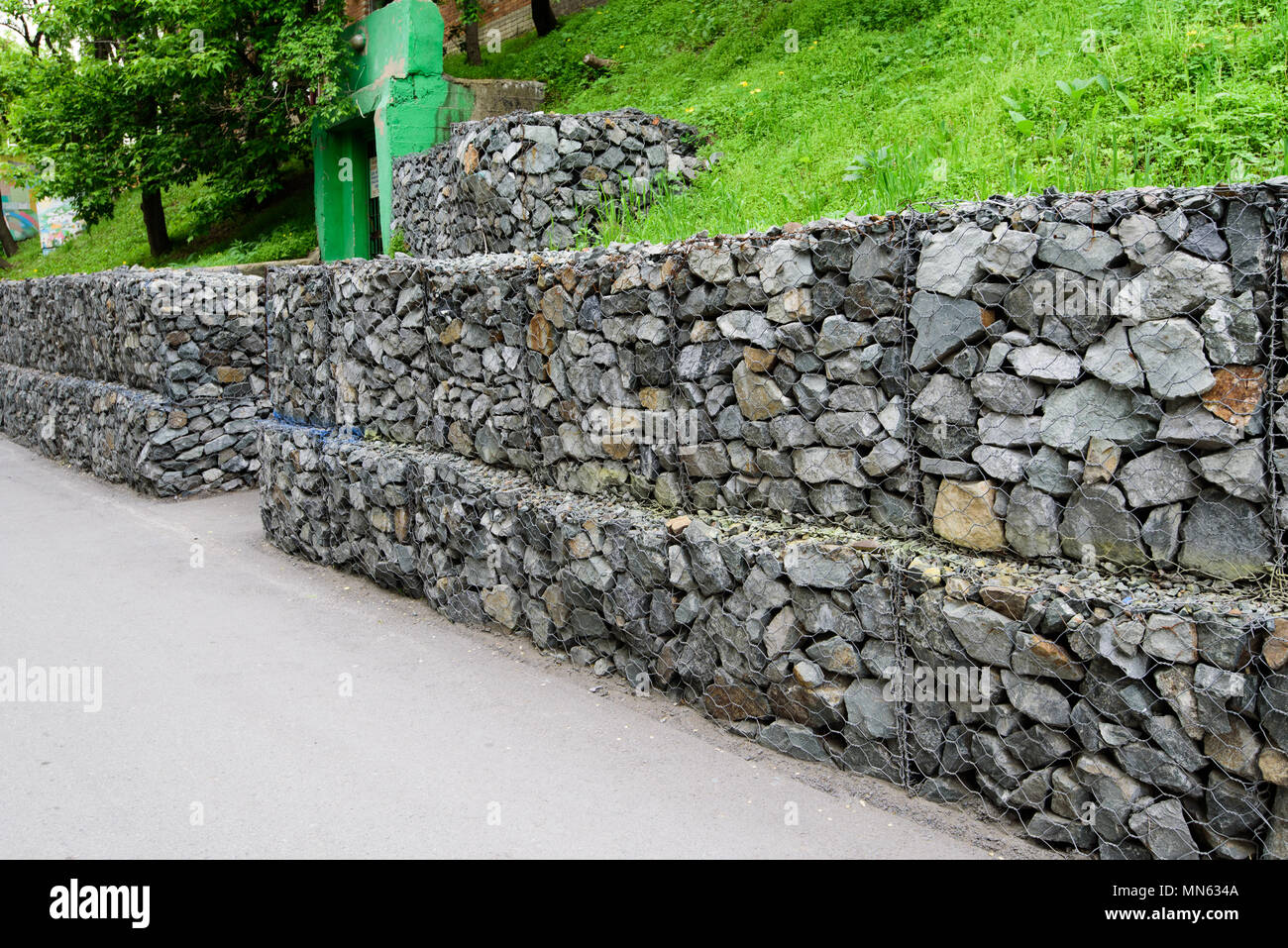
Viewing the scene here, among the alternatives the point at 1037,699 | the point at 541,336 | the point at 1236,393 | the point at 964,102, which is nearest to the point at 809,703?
the point at 1037,699

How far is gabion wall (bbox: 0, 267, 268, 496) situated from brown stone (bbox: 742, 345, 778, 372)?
829 centimetres

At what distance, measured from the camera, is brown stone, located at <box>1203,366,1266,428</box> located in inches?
127

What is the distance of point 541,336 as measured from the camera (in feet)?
19.3

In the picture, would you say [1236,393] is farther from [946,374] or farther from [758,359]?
[758,359]

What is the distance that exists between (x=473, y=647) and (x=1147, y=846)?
12.9ft

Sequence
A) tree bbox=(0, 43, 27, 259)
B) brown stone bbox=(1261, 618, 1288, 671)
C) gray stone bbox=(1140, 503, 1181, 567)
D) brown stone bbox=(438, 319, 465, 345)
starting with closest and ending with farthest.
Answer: brown stone bbox=(1261, 618, 1288, 671), gray stone bbox=(1140, 503, 1181, 567), brown stone bbox=(438, 319, 465, 345), tree bbox=(0, 43, 27, 259)

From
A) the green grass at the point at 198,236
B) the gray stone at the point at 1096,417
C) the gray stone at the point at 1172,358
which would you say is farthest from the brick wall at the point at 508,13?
the gray stone at the point at 1172,358

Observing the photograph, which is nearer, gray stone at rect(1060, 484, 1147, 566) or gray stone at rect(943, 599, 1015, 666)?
gray stone at rect(1060, 484, 1147, 566)

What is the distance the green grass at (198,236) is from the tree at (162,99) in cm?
78

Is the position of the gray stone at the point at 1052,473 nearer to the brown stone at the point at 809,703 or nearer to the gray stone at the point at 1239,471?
the gray stone at the point at 1239,471

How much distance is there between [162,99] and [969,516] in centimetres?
1810

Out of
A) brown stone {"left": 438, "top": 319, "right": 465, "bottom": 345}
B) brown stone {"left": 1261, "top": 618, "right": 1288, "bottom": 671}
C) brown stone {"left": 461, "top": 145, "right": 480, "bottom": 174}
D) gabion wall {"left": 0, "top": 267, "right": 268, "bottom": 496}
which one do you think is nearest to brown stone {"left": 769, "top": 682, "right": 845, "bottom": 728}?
brown stone {"left": 1261, "top": 618, "right": 1288, "bottom": 671}

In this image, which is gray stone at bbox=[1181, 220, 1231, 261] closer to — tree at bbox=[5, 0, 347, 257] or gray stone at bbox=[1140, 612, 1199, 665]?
gray stone at bbox=[1140, 612, 1199, 665]

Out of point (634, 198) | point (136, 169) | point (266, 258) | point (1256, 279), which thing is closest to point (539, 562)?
point (1256, 279)
